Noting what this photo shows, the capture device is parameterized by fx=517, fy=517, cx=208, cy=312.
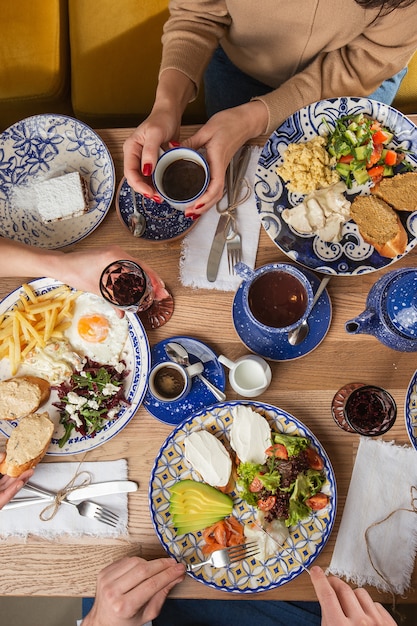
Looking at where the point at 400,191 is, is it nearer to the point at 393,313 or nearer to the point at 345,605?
the point at 393,313

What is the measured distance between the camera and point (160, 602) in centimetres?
158

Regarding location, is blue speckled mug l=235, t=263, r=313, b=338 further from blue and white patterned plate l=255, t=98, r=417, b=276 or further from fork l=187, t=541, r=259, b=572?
fork l=187, t=541, r=259, b=572

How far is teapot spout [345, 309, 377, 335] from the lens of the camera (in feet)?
5.00

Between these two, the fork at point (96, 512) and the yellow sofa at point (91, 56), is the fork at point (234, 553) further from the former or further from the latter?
the yellow sofa at point (91, 56)

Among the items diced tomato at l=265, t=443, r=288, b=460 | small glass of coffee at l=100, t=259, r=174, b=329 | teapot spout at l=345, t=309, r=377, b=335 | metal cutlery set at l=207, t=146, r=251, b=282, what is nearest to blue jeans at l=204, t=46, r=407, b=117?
metal cutlery set at l=207, t=146, r=251, b=282

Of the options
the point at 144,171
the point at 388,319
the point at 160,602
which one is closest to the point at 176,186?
the point at 144,171

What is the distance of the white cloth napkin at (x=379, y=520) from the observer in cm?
155

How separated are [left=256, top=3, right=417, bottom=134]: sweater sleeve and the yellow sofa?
31.0 inches

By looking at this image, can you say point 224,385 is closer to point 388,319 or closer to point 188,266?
point 188,266

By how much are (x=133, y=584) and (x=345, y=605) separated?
2.03ft

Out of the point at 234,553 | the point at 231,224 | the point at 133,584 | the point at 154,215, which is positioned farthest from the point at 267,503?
the point at 154,215

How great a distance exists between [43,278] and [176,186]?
1.74 ft

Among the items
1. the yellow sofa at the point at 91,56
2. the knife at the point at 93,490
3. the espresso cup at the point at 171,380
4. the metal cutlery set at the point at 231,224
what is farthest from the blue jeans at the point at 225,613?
the yellow sofa at the point at 91,56

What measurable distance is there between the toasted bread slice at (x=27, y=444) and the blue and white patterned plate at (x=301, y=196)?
936 mm
